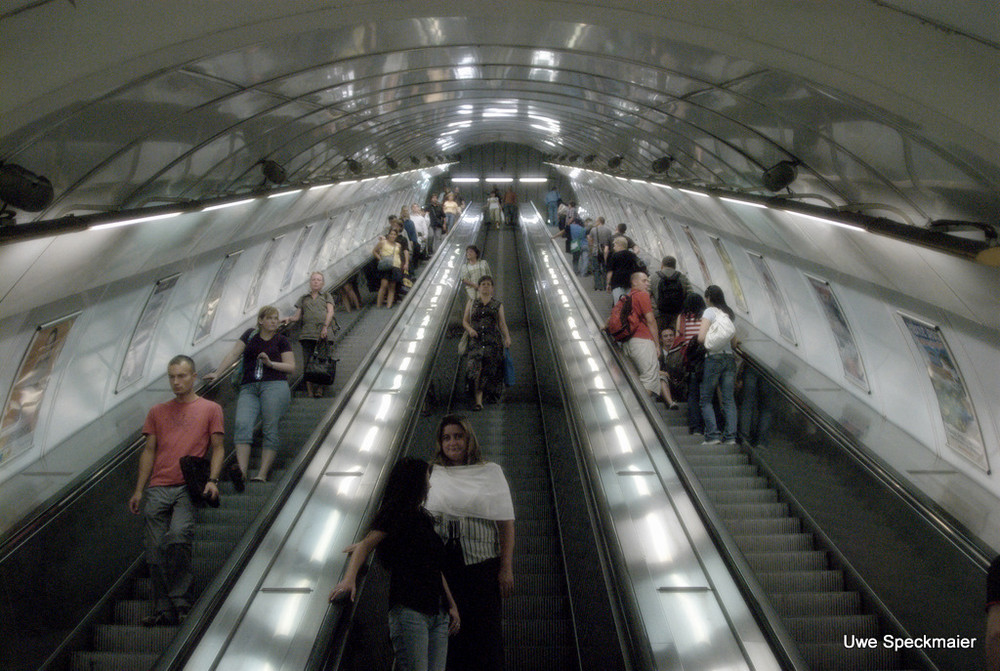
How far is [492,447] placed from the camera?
805 centimetres

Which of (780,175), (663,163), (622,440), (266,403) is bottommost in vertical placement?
(622,440)

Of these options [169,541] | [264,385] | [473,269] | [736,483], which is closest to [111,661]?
[169,541]

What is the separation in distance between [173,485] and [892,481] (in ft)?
15.5

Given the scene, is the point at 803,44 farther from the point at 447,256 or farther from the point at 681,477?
the point at 447,256

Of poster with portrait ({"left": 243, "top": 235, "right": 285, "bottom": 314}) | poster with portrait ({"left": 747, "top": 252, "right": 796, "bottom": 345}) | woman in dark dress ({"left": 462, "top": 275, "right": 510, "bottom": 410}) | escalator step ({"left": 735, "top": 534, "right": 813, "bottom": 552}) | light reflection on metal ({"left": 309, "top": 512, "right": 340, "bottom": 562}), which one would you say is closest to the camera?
light reflection on metal ({"left": 309, "top": 512, "right": 340, "bottom": 562})

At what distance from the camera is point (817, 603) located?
538cm

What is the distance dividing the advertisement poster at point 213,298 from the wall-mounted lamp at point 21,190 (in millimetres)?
6894

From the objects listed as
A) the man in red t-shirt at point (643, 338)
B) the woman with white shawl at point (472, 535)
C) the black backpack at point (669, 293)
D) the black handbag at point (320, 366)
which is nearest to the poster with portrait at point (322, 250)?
the black handbag at point (320, 366)

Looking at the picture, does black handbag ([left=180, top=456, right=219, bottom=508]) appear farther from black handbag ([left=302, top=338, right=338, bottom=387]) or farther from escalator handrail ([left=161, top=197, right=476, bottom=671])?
black handbag ([left=302, top=338, right=338, bottom=387])

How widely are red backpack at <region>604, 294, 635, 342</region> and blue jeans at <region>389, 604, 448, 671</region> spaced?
5.18 m

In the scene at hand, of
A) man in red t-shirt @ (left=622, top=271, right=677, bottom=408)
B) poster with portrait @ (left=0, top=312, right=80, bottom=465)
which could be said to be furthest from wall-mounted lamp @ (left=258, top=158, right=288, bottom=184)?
man in red t-shirt @ (left=622, top=271, right=677, bottom=408)

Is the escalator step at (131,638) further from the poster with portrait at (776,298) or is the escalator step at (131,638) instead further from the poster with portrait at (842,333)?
the poster with portrait at (776,298)

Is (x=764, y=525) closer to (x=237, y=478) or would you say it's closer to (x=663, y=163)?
(x=237, y=478)

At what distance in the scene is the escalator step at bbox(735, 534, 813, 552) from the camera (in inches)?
239
